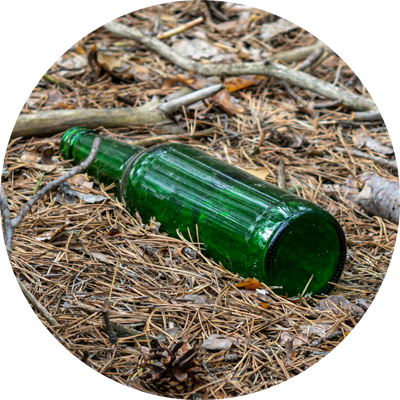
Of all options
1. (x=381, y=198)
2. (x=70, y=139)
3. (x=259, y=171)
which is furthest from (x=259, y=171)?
(x=70, y=139)

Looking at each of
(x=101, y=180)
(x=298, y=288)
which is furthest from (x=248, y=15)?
(x=298, y=288)

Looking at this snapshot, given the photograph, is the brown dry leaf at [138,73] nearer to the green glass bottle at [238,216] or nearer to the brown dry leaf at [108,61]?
the brown dry leaf at [108,61]

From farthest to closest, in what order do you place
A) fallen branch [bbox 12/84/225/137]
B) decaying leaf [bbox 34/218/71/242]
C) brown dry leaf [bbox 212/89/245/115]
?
1. brown dry leaf [bbox 212/89/245/115]
2. fallen branch [bbox 12/84/225/137]
3. decaying leaf [bbox 34/218/71/242]

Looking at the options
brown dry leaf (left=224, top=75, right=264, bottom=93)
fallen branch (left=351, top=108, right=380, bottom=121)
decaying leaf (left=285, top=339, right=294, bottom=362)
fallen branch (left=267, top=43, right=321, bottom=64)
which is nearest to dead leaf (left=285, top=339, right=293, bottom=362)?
decaying leaf (left=285, top=339, right=294, bottom=362)

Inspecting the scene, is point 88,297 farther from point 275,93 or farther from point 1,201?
point 275,93

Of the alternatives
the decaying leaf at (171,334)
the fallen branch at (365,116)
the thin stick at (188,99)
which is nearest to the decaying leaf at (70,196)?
the decaying leaf at (171,334)

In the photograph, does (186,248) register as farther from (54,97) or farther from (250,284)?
(54,97)

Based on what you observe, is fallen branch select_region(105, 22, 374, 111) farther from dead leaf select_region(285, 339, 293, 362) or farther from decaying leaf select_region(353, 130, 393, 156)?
dead leaf select_region(285, 339, 293, 362)
